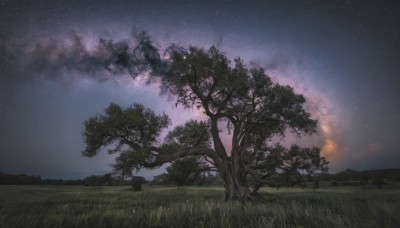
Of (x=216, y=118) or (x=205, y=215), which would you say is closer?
(x=205, y=215)

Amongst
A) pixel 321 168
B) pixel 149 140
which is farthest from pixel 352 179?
pixel 149 140

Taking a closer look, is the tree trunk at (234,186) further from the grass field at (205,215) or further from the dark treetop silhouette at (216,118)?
the grass field at (205,215)

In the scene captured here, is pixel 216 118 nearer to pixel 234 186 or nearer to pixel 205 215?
pixel 234 186

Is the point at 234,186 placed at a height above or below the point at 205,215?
above

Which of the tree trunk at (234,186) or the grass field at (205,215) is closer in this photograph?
the grass field at (205,215)

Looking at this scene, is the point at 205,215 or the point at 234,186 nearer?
the point at 205,215

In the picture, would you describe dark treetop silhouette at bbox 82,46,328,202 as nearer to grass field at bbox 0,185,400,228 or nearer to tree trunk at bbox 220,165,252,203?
tree trunk at bbox 220,165,252,203

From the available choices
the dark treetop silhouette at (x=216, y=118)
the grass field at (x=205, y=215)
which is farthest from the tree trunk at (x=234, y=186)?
the grass field at (x=205, y=215)

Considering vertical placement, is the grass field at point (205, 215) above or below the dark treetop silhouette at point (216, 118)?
below

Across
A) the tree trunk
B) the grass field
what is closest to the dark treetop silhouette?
the tree trunk

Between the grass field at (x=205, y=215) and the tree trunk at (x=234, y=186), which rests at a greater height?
the tree trunk at (x=234, y=186)

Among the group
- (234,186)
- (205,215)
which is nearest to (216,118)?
(234,186)

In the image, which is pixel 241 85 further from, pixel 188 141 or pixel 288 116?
pixel 188 141

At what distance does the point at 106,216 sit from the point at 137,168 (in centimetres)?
1770
